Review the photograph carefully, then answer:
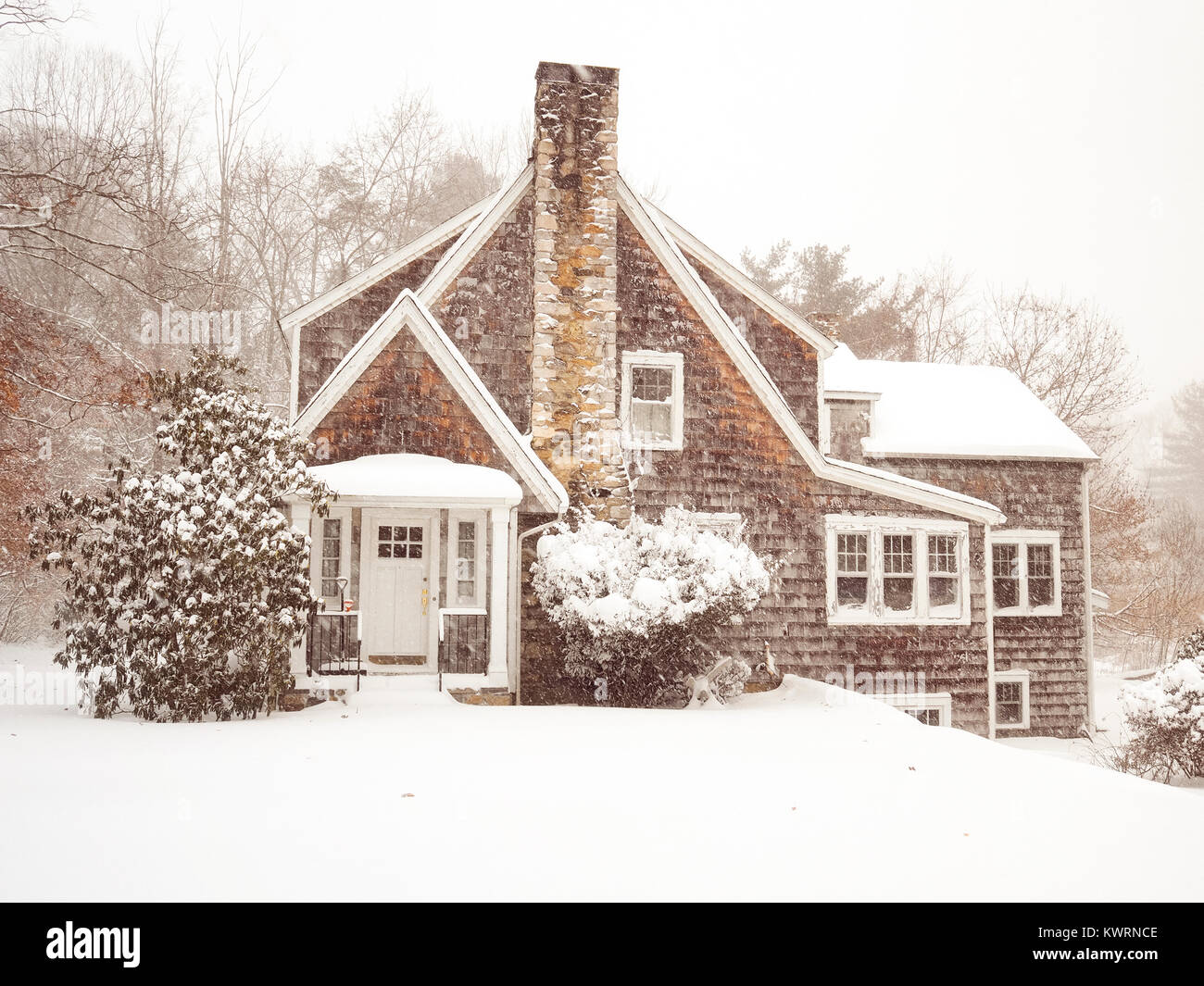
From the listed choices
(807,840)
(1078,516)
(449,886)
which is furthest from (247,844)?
(1078,516)

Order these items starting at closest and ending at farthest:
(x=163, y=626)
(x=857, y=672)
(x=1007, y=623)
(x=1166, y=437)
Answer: (x=163, y=626)
(x=857, y=672)
(x=1007, y=623)
(x=1166, y=437)

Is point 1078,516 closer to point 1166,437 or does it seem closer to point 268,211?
point 268,211

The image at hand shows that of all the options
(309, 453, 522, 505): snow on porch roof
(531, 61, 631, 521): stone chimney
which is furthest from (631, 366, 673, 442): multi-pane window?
(309, 453, 522, 505): snow on porch roof

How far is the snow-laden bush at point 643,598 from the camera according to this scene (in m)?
12.0

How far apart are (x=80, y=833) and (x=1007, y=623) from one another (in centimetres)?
1624

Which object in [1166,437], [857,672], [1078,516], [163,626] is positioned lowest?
[857,672]

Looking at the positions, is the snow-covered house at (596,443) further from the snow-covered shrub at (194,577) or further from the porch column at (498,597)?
the snow-covered shrub at (194,577)

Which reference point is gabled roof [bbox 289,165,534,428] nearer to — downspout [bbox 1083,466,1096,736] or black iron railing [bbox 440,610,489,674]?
black iron railing [bbox 440,610,489,674]

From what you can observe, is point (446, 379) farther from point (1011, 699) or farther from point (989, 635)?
point (1011, 699)

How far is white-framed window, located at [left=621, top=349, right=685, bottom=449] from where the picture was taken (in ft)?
50.2

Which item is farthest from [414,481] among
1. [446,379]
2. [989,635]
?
[989,635]

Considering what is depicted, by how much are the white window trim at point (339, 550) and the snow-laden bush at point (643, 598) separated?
261 centimetres

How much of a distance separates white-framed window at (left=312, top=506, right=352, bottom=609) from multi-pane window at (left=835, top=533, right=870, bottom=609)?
7.94m

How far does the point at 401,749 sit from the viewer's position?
8.48 meters
